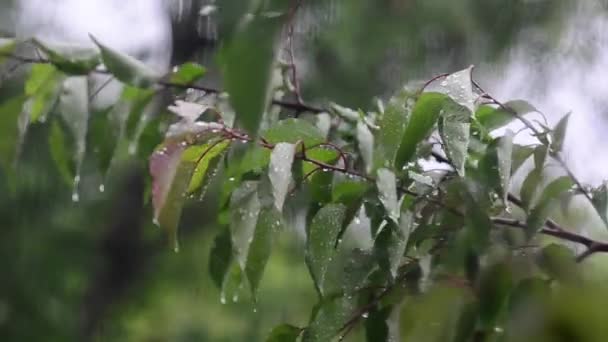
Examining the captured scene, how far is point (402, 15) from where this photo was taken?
293cm

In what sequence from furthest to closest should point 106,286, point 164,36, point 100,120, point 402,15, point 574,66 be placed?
point 106,286
point 164,36
point 402,15
point 574,66
point 100,120

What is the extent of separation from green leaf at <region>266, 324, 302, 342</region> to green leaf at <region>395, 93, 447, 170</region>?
183mm

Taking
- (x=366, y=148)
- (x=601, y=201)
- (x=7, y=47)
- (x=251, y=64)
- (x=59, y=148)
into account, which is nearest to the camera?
(x=251, y=64)

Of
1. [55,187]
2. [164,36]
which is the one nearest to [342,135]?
[164,36]

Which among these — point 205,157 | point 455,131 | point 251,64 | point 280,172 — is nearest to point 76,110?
point 205,157

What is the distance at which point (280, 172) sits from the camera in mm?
843

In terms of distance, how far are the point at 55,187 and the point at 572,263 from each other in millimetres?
3521

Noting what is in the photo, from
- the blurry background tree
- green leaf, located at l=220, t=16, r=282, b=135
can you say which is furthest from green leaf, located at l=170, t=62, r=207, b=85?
green leaf, located at l=220, t=16, r=282, b=135

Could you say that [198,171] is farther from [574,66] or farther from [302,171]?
[574,66]

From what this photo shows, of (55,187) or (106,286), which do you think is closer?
(55,187)

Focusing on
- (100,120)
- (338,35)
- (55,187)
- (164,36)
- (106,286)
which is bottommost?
(106,286)

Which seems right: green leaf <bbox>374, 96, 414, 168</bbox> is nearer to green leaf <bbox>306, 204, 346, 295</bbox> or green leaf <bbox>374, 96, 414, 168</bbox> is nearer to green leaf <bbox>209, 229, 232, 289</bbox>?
green leaf <bbox>306, 204, 346, 295</bbox>

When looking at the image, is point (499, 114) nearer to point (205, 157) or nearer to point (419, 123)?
point (419, 123)

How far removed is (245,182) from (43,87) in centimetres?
33
